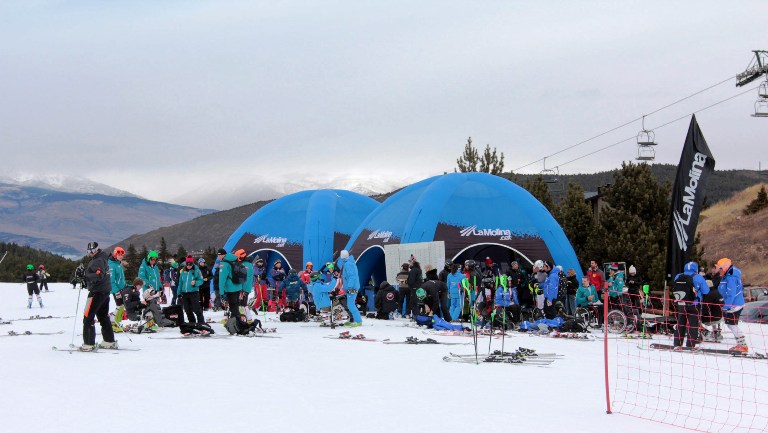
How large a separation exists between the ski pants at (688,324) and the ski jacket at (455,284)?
5366 mm

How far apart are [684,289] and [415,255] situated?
8.35m

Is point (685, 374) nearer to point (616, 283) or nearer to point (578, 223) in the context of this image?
point (616, 283)

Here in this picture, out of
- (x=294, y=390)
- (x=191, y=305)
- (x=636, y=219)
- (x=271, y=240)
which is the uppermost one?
(x=636, y=219)

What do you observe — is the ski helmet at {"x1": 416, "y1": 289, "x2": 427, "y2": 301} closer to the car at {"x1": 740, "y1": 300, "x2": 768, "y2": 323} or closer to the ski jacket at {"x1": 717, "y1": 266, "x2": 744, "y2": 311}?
the ski jacket at {"x1": 717, "y1": 266, "x2": 744, "y2": 311}

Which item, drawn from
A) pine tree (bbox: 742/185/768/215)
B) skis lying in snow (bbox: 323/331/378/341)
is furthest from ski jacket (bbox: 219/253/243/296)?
pine tree (bbox: 742/185/768/215)

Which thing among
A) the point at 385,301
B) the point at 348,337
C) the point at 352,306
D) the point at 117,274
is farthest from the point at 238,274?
the point at 385,301

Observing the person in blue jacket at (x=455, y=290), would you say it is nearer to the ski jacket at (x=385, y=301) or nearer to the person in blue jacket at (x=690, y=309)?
the ski jacket at (x=385, y=301)

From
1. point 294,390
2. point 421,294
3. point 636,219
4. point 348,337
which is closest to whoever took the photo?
point 294,390

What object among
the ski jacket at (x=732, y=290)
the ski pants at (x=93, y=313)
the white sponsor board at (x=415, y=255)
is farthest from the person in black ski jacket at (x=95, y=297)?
the ski jacket at (x=732, y=290)

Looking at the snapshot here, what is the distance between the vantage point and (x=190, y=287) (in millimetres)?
14703

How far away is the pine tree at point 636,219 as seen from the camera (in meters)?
25.0

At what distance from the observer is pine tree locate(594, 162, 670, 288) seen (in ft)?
82.1

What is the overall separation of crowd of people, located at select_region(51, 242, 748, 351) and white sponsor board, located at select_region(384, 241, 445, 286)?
696 millimetres

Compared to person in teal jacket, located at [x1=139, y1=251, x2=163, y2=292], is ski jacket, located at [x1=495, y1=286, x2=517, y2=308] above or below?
below
